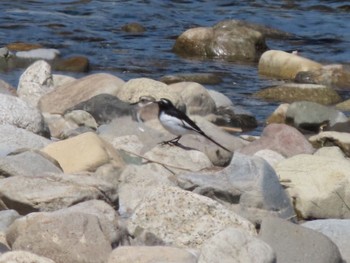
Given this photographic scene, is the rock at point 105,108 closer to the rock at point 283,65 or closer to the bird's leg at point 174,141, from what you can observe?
the bird's leg at point 174,141

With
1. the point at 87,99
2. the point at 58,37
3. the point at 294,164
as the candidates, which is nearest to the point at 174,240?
the point at 294,164

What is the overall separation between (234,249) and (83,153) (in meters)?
2.26

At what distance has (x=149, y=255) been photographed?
16.3ft

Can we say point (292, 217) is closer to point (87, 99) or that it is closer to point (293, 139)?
point (293, 139)

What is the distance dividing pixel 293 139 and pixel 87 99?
211cm

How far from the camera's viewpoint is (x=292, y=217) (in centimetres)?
646

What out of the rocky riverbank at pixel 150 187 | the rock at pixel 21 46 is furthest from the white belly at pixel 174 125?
the rock at pixel 21 46

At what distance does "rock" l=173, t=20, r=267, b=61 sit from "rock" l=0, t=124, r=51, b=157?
24.5 ft

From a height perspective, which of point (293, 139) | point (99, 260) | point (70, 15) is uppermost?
point (99, 260)

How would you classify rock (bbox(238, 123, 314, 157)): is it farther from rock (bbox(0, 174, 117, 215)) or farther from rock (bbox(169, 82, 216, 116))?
rock (bbox(0, 174, 117, 215))

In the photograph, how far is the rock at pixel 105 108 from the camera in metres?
9.02

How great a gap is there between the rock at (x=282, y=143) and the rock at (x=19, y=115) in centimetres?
156

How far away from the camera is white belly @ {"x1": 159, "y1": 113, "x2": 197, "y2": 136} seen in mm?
7594

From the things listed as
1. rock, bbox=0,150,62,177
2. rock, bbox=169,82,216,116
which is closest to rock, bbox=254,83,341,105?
rock, bbox=169,82,216,116
